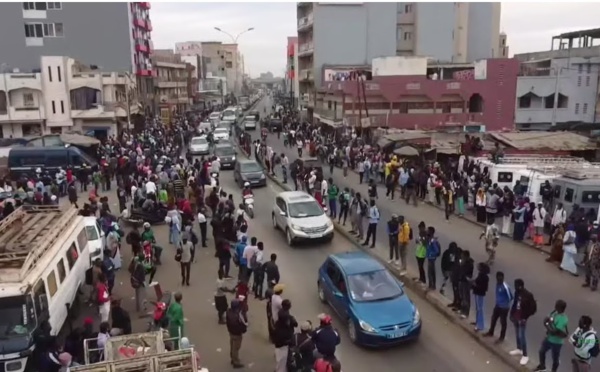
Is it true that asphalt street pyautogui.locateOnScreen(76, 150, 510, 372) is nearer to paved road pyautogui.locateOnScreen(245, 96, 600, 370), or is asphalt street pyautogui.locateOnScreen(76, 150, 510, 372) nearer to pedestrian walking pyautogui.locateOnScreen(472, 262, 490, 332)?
pedestrian walking pyautogui.locateOnScreen(472, 262, 490, 332)

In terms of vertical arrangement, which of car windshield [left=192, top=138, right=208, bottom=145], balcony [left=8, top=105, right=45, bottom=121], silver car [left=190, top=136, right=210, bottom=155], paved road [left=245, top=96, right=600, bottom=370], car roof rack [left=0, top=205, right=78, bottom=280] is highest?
balcony [left=8, top=105, right=45, bottom=121]

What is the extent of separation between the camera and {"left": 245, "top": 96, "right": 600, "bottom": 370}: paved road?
11923 millimetres

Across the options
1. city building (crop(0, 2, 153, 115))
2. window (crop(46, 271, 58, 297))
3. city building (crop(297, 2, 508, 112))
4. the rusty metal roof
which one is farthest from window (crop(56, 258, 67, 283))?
city building (crop(297, 2, 508, 112))

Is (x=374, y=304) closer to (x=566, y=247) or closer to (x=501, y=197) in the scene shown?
(x=566, y=247)

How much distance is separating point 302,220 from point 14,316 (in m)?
9.95

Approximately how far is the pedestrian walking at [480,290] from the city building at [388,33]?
47836 millimetres

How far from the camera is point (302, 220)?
1794 cm

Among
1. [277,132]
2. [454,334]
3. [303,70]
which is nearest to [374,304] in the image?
[454,334]

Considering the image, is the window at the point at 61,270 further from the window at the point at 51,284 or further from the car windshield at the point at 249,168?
the car windshield at the point at 249,168

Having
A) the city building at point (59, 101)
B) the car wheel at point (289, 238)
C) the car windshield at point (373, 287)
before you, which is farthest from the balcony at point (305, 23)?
the car windshield at point (373, 287)

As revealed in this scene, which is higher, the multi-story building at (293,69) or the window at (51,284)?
the multi-story building at (293,69)

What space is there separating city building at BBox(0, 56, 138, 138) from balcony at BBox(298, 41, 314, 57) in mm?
23150

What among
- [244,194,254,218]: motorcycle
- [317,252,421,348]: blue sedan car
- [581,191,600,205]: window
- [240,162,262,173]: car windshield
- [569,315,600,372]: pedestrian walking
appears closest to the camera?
[569,315,600,372]: pedestrian walking

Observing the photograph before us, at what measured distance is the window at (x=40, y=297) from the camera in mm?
9727
